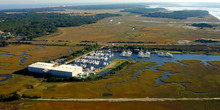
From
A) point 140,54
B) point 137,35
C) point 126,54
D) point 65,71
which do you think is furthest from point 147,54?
point 137,35

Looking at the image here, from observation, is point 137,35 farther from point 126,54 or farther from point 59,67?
→ point 59,67

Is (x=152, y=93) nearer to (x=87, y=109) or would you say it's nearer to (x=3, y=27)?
(x=87, y=109)

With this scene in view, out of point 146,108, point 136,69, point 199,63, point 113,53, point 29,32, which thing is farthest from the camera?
point 29,32

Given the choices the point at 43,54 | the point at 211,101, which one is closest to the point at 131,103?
the point at 211,101

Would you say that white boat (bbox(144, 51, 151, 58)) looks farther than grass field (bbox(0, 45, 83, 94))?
Yes

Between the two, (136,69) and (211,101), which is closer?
(211,101)

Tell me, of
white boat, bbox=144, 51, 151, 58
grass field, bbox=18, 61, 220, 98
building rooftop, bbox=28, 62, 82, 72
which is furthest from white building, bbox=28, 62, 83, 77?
white boat, bbox=144, 51, 151, 58

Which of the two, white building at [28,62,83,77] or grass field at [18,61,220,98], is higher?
white building at [28,62,83,77]

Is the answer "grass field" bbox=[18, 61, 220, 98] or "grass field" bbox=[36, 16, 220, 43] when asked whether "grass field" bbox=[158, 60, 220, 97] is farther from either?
"grass field" bbox=[36, 16, 220, 43]

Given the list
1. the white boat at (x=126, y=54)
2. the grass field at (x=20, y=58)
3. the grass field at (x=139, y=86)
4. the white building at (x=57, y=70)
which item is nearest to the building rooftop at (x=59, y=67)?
the white building at (x=57, y=70)
